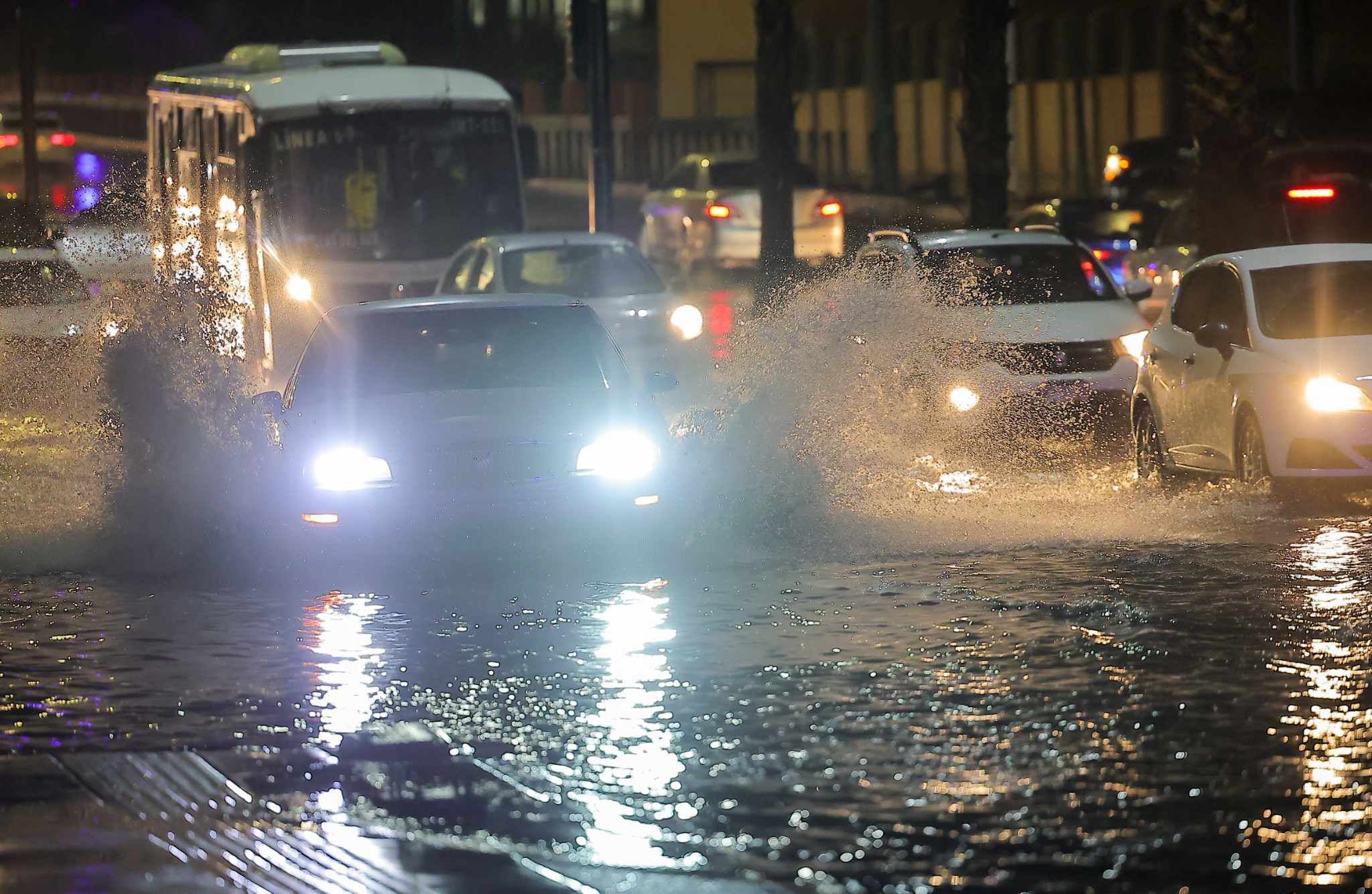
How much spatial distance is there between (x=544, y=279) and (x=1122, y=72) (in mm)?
37985

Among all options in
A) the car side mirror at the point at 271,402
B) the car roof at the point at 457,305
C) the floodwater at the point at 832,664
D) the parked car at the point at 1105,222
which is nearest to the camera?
the floodwater at the point at 832,664

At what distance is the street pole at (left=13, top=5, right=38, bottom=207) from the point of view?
39.8 m

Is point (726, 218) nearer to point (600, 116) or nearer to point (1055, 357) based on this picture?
point (600, 116)

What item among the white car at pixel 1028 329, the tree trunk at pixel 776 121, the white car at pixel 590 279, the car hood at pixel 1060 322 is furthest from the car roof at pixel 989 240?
the tree trunk at pixel 776 121

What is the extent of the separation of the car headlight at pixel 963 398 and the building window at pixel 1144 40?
3787cm

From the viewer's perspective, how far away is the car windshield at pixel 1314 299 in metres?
14.1

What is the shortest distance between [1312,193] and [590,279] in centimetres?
675

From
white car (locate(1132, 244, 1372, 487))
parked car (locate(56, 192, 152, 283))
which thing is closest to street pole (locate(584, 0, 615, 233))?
parked car (locate(56, 192, 152, 283))

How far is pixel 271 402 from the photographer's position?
12148 millimetres

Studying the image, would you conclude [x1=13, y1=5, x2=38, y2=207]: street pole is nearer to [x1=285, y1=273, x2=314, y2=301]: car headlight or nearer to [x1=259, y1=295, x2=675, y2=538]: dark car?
[x1=285, y1=273, x2=314, y2=301]: car headlight

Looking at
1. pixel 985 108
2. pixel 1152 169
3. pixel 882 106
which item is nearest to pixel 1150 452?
pixel 985 108

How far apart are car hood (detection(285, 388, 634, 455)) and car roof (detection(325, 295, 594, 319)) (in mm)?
963

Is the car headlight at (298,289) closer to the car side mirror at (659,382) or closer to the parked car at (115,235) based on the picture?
the parked car at (115,235)

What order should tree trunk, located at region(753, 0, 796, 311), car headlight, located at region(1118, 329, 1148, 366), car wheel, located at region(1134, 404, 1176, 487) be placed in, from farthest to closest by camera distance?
tree trunk, located at region(753, 0, 796, 311), car headlight, located at region(1118, 329, 1148, 366), car wheel, located at region(1134, 404, 1176, 487)
